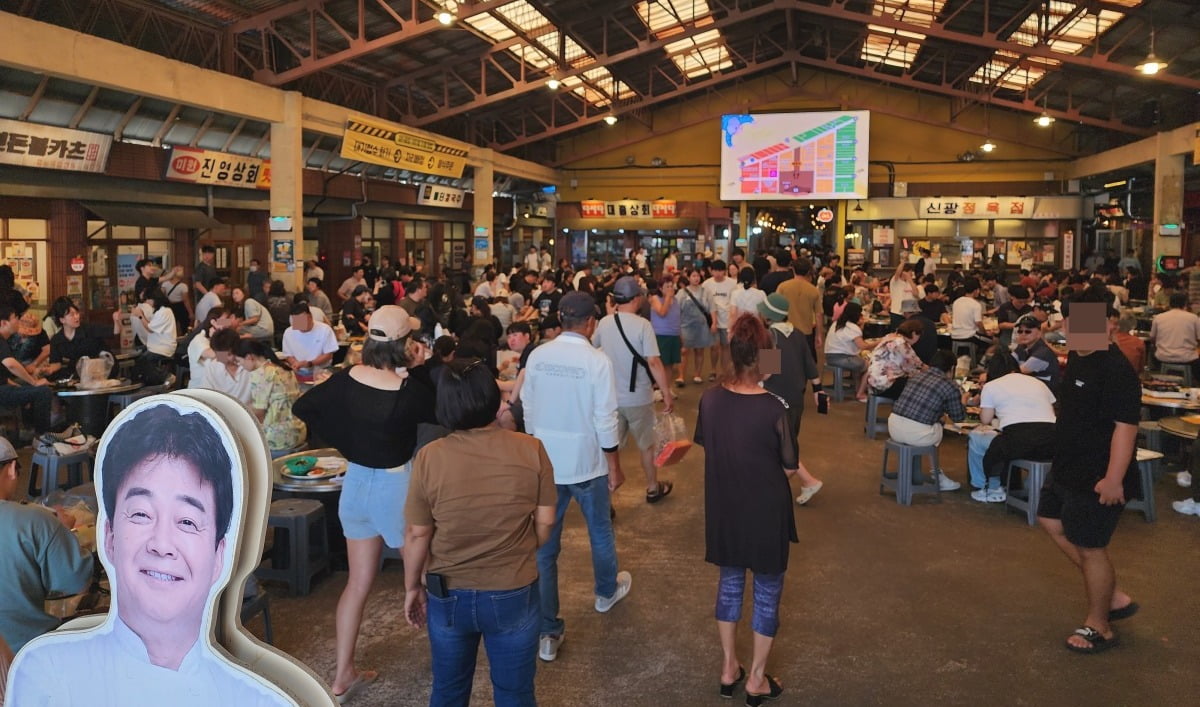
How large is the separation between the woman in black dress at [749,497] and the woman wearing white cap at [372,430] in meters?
1.21

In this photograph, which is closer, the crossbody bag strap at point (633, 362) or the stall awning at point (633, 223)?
the crossbody bag strap at point (633, 362)

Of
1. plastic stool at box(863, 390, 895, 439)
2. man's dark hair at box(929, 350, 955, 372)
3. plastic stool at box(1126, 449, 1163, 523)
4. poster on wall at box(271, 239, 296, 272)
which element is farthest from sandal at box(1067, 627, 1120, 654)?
poster on wall at box(271, 239, 296, 272)

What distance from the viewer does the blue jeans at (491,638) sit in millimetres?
2990

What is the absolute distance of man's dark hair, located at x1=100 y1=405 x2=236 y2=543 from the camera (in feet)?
5.19

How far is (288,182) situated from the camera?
14.5 meters

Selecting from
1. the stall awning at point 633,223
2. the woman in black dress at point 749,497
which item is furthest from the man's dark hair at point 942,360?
the stall awning at point 633,223

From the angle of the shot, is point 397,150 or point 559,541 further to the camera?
point 397,150

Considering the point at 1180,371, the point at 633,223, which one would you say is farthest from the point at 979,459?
the point at 633,223

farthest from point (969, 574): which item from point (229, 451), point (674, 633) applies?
point (229, 451)

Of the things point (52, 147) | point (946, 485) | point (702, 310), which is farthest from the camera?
point (52, 147)

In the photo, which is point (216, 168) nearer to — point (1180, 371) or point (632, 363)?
point (632, 363)

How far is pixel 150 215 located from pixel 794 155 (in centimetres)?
1646

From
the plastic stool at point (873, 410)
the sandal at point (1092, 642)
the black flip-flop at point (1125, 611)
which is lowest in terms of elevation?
the sandal at point (1092, 642)

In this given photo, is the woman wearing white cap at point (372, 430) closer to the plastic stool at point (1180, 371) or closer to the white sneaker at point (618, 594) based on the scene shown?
the white sneaker at point (618, 594)
